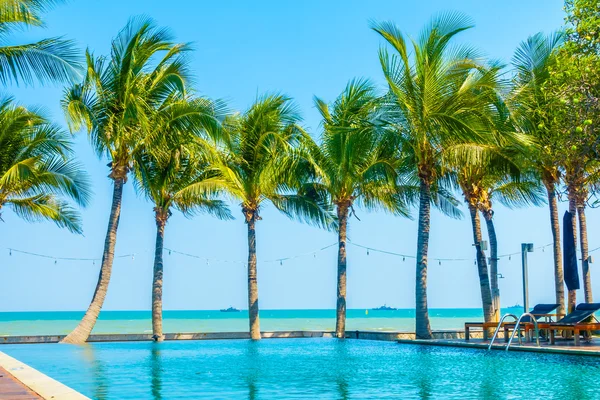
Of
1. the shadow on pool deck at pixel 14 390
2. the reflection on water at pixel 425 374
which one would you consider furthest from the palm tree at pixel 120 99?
the shadow on pool deck at pixel 14 390

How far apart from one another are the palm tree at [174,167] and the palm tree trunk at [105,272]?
3.25ft

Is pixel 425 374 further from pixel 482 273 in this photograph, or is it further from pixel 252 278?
pixel 252 278

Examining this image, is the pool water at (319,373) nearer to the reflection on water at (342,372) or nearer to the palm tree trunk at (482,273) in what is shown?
the reflection on water at (342,372)

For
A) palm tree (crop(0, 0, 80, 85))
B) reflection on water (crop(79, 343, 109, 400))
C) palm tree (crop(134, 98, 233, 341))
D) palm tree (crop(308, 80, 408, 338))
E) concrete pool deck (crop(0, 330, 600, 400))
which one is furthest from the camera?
palm tree (crop(134, 98, 233, 341))

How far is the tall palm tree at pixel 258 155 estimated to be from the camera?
23.3 meters

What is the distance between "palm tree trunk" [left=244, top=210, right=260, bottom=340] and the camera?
23.7m

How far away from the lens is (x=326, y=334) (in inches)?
1005

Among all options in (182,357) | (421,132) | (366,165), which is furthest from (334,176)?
(182,357)

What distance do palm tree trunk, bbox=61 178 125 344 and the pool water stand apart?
342 centimetres

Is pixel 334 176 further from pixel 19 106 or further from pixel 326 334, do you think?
pixel 19 106

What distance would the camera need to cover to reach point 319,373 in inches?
474

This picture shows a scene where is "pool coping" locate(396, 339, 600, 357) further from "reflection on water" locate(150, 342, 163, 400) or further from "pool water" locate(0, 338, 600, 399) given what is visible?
"reflection on water" locate(150, 342, 163, 400)

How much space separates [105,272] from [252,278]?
466cm

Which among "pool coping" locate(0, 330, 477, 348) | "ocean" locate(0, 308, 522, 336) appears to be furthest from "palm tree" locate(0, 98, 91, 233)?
"ocean" locate(0, 308, 522, 336)
